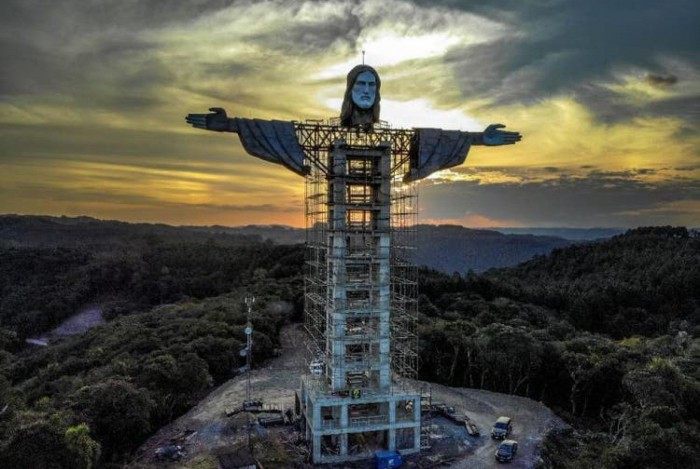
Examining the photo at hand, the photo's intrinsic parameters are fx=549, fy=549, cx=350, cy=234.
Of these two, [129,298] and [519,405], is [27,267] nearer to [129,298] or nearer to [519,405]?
[129,298]

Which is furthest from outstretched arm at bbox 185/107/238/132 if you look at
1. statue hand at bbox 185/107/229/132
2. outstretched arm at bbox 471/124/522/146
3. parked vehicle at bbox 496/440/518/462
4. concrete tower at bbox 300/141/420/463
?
parked vehicle at bbox 496/440/518/462

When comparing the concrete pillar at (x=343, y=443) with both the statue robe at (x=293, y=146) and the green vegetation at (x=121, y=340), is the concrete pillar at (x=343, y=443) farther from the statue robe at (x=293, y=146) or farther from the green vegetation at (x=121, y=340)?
the statue robe at (x=293, y=146)

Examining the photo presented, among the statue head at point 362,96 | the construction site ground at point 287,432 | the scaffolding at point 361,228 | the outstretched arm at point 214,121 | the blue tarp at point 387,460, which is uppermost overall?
the statue head at point 362,96

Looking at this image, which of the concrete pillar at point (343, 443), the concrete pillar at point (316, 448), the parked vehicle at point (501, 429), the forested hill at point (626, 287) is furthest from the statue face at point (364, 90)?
the forested hill at point (626, 287)

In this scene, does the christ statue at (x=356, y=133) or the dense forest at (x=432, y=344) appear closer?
the dense forest at (x=432, y=344)

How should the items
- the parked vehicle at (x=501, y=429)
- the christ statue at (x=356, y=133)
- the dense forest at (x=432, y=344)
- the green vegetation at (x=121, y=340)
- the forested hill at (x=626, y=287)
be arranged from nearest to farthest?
the green vegetation at (x=121, y=340) → the dense forest at (x=432, y=344) → the christ statue at (x=356, y=133) → the parked vehicle at (x=501, y=429) → the forested hill at (x=626, y=287)

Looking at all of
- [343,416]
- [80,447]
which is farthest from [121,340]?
[343,416]

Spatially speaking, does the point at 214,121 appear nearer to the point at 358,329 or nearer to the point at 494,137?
the point at 358,329
